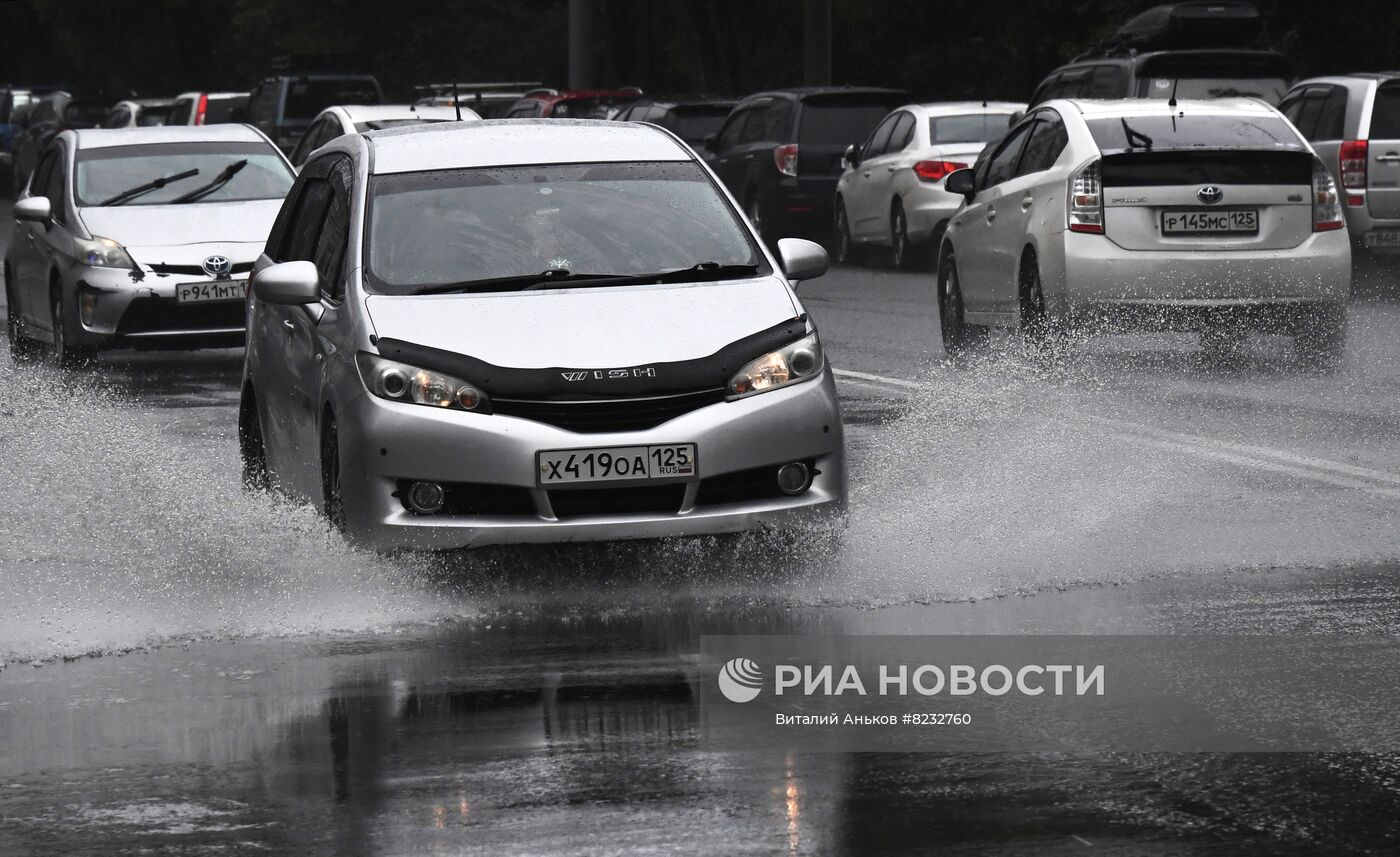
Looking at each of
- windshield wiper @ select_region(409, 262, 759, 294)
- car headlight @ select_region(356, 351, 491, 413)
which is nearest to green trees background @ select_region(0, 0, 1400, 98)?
windshield wiper @ select_region(409, 262, 759, 294)

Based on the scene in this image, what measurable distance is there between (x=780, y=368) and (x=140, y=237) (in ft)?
30.2

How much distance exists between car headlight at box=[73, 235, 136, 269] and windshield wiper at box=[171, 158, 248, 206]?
773mm

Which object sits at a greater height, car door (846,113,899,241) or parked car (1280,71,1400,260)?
parked car (1280,71,1400,260)

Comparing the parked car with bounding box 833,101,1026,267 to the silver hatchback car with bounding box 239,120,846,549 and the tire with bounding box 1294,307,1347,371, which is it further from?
the silver hatchback car with bounding box 239,120,846,549

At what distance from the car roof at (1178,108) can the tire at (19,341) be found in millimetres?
7552

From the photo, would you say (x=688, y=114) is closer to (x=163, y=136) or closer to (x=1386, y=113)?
(x=1386, y=113)

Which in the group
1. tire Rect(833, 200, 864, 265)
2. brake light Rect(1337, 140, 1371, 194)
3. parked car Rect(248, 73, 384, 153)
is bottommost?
parked car Rect(248, 73, 384, 153)

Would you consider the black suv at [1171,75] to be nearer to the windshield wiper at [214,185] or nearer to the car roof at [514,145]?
the windshield wiper at [214,185]

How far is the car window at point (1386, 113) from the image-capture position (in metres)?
20.4

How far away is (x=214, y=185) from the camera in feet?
56.6

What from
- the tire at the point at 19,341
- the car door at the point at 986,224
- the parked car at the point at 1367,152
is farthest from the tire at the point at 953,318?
the tire at the point at 19,341

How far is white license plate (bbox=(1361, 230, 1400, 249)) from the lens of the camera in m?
20.1

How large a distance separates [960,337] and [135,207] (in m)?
5.60

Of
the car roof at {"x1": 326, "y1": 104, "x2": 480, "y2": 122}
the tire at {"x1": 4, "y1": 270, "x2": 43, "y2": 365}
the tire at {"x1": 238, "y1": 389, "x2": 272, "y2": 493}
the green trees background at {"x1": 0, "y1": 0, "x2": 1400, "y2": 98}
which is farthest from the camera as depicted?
the green trees background at {"x1": 0, "y1": 0, "x2": 1400, "y2": 98}
